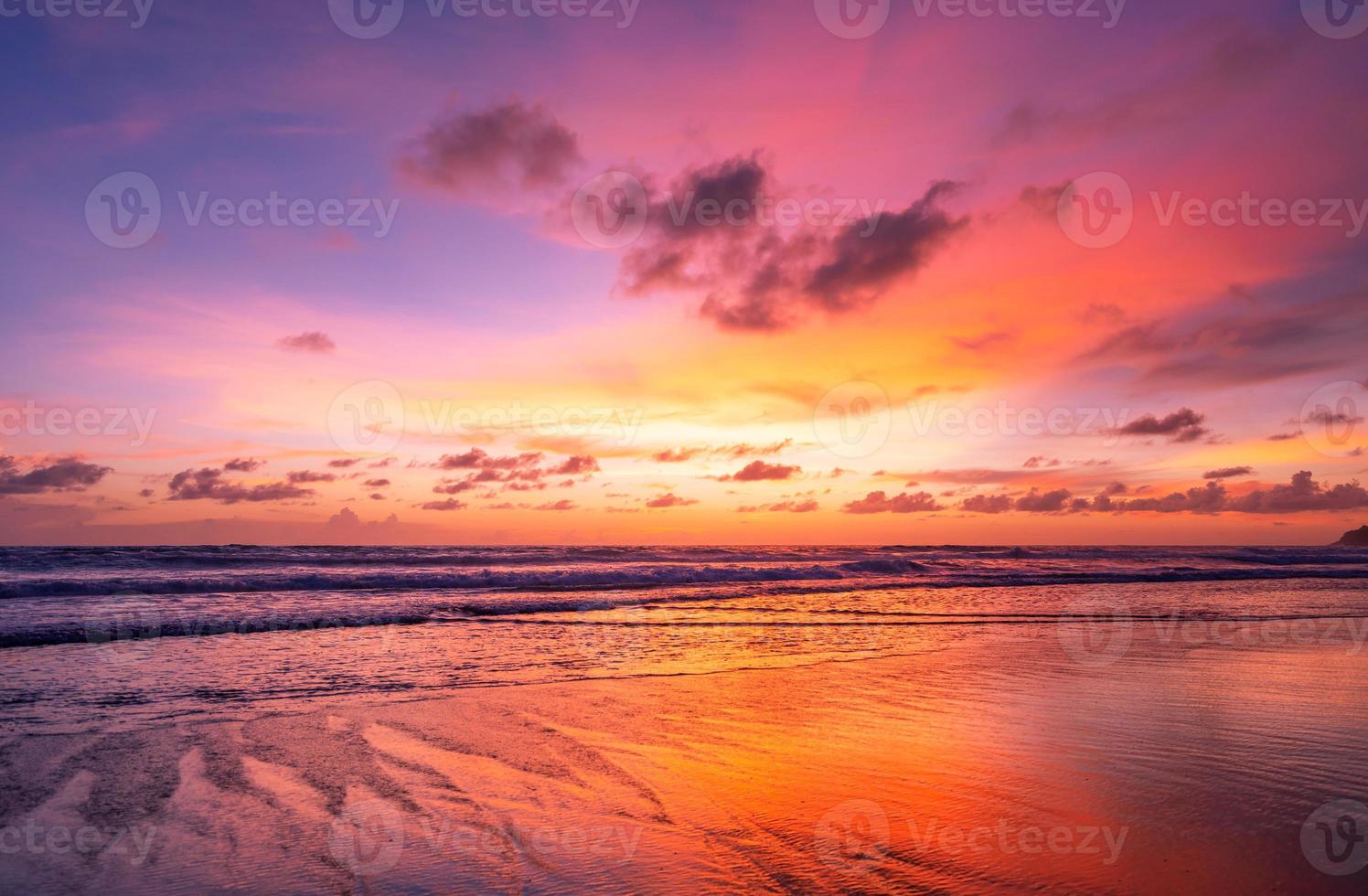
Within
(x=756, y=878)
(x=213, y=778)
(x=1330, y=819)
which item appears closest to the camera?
(x=756, y=878)

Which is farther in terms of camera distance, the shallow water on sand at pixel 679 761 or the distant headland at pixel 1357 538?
the distant headland at pixel 1357 538

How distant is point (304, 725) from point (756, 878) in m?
6.64

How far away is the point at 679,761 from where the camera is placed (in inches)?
297

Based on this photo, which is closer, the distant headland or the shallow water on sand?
the shallow water on sand

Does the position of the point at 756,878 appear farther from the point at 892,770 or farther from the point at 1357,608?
the point at 1357,608

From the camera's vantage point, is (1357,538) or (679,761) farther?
(1357,538)

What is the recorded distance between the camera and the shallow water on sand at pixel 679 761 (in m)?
5.04

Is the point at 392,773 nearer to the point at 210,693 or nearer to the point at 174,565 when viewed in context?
the point at 210,693

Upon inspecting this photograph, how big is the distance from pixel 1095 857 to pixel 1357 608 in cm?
2744

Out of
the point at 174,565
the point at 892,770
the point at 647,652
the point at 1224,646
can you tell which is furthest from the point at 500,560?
the point at 892,770

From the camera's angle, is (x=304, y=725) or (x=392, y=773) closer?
(x=392, y=773)

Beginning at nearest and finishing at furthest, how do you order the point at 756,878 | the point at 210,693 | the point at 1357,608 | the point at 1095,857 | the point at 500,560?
the point at 756,878 → the point at 1095,857 → the point at 210,693 → the point at 1357,608 → the point at 500,560

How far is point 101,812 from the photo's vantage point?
20.2ft

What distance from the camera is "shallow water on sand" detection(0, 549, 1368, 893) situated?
16.5 ft
